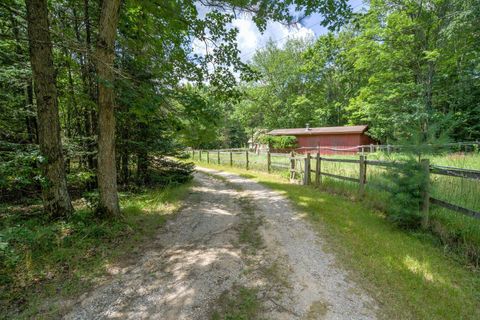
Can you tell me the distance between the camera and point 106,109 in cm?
437

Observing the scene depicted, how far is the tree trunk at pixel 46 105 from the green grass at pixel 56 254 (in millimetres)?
525

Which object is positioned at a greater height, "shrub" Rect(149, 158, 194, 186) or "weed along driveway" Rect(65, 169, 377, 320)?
"shrub" Rect(149, 158, 194, 186)

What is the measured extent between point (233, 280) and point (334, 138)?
76.8 feet

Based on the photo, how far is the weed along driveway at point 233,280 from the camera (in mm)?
2367

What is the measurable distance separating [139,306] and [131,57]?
6.60 m

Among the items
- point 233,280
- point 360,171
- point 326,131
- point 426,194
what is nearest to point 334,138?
point 326,131

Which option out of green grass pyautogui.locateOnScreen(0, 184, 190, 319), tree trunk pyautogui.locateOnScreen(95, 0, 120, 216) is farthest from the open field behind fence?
tree trunk pyautogui.locateOnScreen(95, 0, 120, 216)

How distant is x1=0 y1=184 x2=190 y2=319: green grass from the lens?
2.57 metres

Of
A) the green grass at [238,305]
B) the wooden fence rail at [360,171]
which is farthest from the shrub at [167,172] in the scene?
the green grass at [238,305]

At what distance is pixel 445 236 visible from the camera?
12.3ft

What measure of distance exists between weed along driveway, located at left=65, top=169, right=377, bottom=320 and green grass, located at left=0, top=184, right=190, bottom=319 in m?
0.34

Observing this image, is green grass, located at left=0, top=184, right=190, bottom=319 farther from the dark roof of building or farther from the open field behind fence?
the dark roof of building

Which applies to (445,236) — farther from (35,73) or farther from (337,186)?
(35,73)

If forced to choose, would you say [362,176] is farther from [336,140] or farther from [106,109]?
[336,140]
